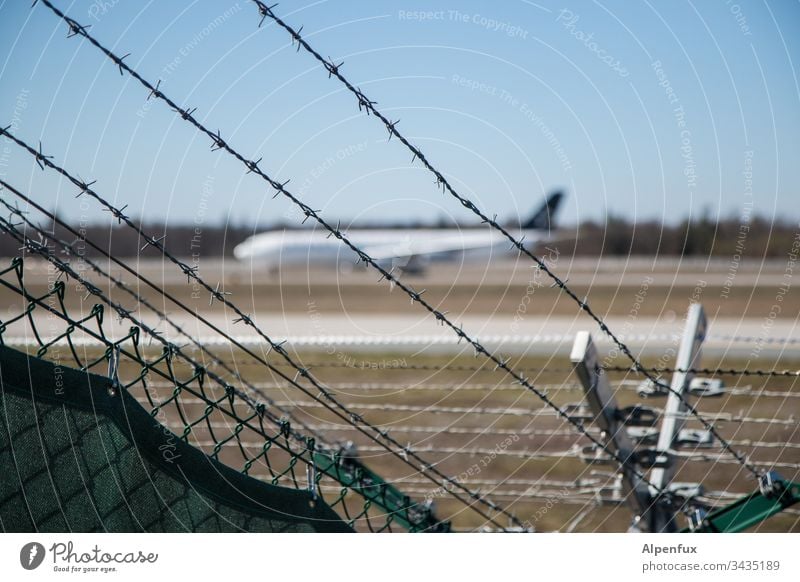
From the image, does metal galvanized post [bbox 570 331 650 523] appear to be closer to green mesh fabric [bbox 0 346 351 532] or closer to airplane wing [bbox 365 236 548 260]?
green mesh fabric [bbox 0 346 351 532]

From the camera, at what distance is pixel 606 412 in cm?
250

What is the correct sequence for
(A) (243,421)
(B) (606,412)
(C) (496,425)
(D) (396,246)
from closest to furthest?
(A) (243,421) < (B) (606,412) < (C) (496,425) < (D) (396,246)

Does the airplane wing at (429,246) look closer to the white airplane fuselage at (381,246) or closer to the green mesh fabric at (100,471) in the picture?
the white airplane fuselage at (381,246)

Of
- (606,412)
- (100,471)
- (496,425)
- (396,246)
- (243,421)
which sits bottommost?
(100,471)

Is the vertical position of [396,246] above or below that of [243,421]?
above

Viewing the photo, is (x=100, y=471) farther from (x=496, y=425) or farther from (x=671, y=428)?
(x=496, y=425)

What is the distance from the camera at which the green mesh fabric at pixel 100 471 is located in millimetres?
1918

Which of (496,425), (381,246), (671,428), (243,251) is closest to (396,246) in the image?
(381,246)

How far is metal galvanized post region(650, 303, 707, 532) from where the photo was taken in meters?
2.65

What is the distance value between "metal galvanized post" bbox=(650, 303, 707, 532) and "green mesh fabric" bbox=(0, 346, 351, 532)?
1.12m

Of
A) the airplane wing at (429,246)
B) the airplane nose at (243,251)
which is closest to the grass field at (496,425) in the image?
the airplane wing at (429,246)

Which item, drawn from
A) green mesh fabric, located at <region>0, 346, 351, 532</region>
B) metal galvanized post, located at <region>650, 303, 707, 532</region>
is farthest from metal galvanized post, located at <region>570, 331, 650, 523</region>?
green mesh fabric, located at <region>0, 346, 351, 532</region>

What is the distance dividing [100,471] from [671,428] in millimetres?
1631
